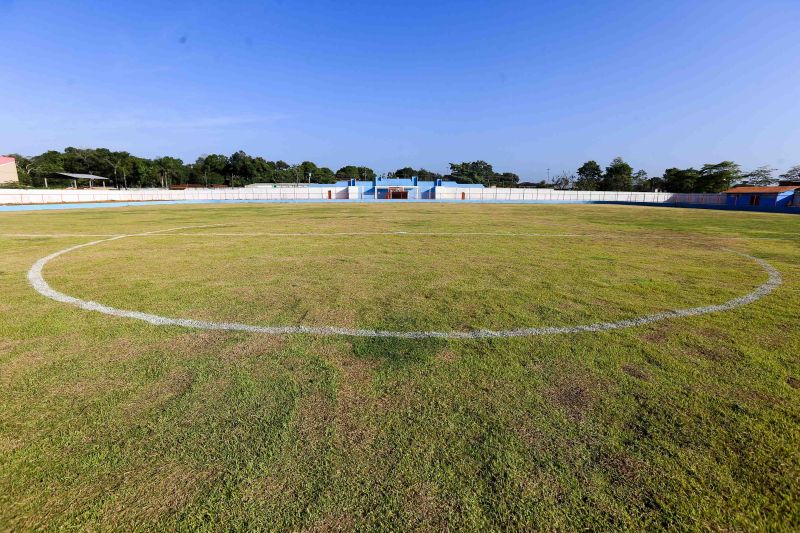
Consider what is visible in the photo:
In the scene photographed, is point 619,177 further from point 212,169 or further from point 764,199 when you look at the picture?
point 212,169

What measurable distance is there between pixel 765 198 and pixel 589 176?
54799 mm

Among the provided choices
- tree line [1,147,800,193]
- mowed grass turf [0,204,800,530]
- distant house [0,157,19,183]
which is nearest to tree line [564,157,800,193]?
tree line [1,147,800,193]

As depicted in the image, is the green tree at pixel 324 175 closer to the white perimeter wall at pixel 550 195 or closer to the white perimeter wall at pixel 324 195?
the white perimeter wall at pixel 324 195

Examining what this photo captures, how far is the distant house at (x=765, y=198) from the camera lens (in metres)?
46.3

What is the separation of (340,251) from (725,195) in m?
62.6

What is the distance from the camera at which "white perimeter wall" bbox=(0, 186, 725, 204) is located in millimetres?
42863

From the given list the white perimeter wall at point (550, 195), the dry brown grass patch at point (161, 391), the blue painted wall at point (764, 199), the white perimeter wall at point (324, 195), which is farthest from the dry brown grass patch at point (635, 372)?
the white perimeter wall at point (550, 195)

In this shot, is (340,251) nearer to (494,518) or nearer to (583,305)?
(583,305)

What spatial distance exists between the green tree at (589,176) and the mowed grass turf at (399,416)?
345ft

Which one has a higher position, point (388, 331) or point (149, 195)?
point (149, 195)

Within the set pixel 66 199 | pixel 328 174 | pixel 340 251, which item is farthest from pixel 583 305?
pixel 328 174

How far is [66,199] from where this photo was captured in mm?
39656

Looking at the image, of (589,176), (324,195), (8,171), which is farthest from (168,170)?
(589,176)

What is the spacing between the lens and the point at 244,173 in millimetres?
105438
